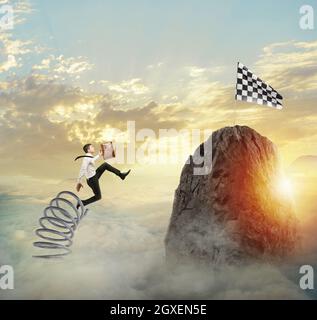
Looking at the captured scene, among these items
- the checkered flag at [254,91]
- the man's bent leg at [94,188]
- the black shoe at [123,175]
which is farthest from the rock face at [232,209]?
the man's bent leg at [94,188]

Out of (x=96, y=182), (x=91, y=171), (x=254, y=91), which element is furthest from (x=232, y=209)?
(x=91, y=171)

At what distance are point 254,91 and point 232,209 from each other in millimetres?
3895

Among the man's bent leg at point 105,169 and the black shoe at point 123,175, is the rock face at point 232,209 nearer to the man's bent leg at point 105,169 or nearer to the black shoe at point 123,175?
the black shoe at point 123,175

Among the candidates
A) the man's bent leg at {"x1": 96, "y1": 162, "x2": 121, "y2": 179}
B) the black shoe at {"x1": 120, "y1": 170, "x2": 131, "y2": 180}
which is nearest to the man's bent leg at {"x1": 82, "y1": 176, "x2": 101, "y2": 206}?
the man's bent leg at {"x1": 96, "y1": 162, "x2": 121, "y2": 179}

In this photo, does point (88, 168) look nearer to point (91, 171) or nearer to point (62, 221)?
point (91, 171)

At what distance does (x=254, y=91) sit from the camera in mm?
14141

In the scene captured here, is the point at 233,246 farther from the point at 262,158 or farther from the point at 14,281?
the point at 14,281

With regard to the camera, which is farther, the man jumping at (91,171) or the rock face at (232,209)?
the rock face at (232,209)

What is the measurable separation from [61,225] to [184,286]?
445 cm

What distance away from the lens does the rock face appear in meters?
13.5

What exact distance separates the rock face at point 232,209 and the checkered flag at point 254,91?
1052 millimetres

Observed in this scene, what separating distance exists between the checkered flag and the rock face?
105 cm

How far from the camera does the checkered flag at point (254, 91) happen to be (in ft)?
46.0

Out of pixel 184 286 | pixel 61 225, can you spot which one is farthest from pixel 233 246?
pixel 61 225
